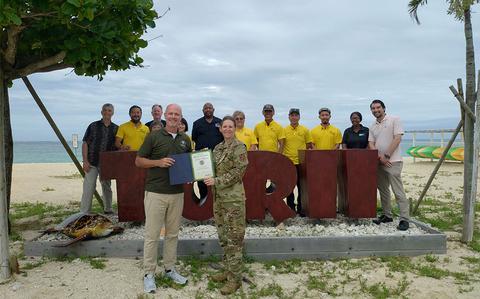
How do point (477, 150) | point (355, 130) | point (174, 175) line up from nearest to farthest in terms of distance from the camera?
point (174, 175), point (477, 150), point (355, 130)

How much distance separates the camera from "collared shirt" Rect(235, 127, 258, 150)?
7514 mm

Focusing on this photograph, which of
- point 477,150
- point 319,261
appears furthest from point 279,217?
point 477,150

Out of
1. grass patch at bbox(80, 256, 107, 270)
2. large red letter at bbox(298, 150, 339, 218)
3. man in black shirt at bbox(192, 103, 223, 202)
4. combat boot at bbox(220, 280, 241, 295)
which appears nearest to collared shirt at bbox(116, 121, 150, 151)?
man in black shirt at bbox(192, 103, 223, 202)

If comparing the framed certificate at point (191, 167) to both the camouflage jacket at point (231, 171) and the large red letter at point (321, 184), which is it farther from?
the large red letter at point (321, 184)

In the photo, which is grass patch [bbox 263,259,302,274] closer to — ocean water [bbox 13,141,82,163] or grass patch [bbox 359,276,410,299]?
grass patch [bbox 359,276,410,299]

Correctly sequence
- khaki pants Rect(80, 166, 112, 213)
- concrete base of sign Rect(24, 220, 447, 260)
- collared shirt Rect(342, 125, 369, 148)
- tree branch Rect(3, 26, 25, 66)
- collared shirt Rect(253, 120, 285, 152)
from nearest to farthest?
tree branch Rect(3, 26, 25, 66) < concrete base of sign Rect(24, 220, 447, 260) < khaki pants Rect(80, 166, 112, 213) < collared shirt Rect(342, 125, 369, 148) < collared shirt Rect(253, 120, 285, 152)

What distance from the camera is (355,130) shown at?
7.91m

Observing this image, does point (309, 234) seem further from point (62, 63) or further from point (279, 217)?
point (62, 63)

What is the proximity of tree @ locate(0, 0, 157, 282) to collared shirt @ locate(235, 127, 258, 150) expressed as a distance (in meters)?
2.33

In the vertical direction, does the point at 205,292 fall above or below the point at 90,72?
below

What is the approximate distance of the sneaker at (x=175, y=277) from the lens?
5.02 m

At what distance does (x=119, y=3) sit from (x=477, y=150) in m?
6.15

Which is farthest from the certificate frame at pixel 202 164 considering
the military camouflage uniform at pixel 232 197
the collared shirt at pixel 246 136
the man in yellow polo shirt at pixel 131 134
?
the man in yellow polo shirt at pixel 131 134

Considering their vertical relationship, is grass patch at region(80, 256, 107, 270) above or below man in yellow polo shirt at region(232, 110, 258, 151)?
below
